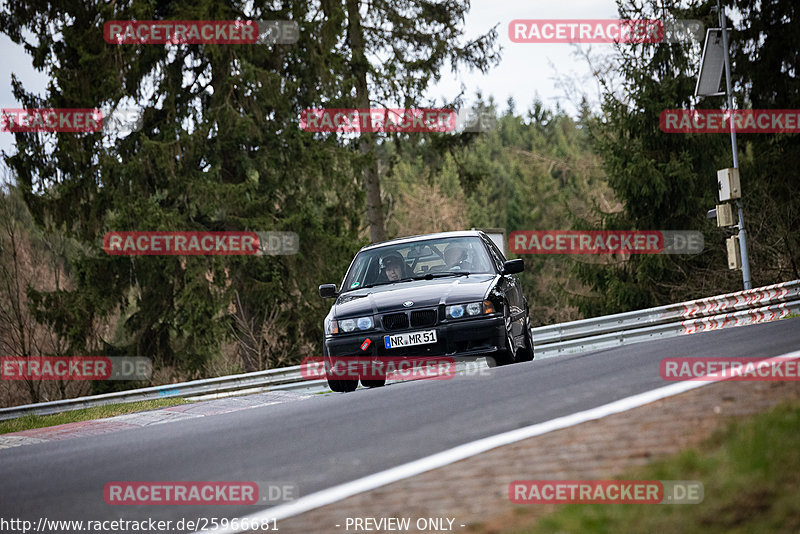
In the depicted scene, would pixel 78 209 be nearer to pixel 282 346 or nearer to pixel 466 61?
pixel 282 346

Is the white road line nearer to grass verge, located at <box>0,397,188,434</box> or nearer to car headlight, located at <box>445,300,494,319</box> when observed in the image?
car headlight, located at <box>445,300,494,319</box>

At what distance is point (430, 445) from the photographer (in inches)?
247

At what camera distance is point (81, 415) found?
45.5 feet

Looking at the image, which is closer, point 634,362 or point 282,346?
point 634,362

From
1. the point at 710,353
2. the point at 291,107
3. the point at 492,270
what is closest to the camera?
the point at 710,353

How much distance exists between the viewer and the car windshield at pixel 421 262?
11.7 metres

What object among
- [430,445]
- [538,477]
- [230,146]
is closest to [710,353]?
[430,445]

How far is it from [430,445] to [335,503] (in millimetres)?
1253

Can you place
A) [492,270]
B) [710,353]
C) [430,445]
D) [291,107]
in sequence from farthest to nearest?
[291,107]
[492,270]
[710,353]
[430,445]

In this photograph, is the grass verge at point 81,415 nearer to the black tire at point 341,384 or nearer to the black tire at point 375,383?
the black tire at point 341,384

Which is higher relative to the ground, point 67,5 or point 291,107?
point 67,5

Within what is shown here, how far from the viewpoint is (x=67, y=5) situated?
25594 millimetres

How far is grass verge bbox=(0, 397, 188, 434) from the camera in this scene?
43.0 ft

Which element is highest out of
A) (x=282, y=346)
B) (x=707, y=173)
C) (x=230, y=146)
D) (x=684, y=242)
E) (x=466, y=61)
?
(x=466, y=61)
